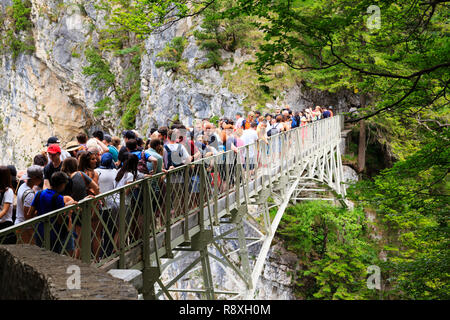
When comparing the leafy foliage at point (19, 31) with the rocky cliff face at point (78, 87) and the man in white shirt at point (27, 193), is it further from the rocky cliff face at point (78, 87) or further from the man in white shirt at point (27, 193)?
the man in white shirt at point (27, 193)

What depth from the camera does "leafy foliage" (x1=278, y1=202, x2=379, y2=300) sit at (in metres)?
19.9

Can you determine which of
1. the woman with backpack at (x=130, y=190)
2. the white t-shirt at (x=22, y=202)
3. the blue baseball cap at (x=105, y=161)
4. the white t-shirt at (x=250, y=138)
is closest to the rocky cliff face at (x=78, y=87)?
the white t-shirt at (x=250, y=138)

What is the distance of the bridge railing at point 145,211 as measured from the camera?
13.1ft

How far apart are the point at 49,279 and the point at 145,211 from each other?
3.00 m

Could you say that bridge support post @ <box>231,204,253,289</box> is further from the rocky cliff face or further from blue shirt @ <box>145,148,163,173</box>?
the rocky cliff face

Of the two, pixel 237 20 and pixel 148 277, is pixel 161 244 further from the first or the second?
pixel 237 20

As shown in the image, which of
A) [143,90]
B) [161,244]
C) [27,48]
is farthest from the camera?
[27,48]

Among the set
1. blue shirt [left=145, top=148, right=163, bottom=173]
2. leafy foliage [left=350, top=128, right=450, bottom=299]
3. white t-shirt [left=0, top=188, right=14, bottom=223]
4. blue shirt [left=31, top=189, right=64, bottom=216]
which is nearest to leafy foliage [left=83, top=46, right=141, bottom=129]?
leafy foliage [left=350, top=128, right=450, bottom=299]

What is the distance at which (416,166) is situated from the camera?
6090 mm

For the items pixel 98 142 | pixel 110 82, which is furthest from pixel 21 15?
pixel 98 142
